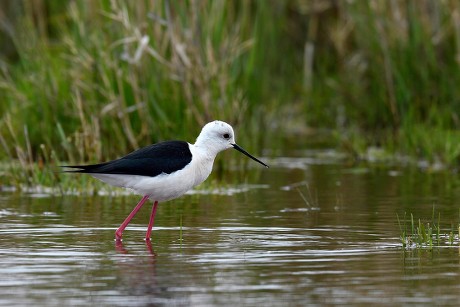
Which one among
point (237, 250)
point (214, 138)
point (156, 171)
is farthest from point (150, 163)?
point (237, 250)

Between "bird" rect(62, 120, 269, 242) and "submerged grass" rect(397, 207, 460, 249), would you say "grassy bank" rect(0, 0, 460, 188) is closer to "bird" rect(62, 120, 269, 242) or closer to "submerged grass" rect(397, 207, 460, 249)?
"bird" rect(62, 120, 269, 242)

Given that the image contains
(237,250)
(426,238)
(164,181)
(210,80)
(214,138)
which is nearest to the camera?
(237,250)

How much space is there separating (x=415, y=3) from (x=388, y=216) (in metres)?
5.69

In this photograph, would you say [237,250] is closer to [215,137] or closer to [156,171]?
[156,171]

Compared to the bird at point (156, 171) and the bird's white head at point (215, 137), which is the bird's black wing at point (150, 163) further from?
the bird's white head at point (215, 137)

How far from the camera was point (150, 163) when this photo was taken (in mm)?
8008

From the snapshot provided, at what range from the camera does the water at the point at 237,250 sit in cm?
569

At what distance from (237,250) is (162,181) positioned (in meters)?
1.03

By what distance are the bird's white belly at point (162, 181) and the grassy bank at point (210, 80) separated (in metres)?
2.54

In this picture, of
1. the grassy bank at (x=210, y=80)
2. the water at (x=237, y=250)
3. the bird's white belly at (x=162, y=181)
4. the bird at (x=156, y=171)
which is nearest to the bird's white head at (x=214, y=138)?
the bird at (x=156, y=171)

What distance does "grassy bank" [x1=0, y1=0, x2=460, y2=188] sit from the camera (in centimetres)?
1171

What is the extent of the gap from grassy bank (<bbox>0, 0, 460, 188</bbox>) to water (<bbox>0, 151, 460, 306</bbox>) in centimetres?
120

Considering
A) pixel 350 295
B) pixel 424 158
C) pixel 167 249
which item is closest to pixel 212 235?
pixel 167 249

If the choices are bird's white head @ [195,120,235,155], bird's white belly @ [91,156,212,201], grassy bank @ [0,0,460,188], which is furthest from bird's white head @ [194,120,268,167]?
grassy bank @ [0,0,460,188]
